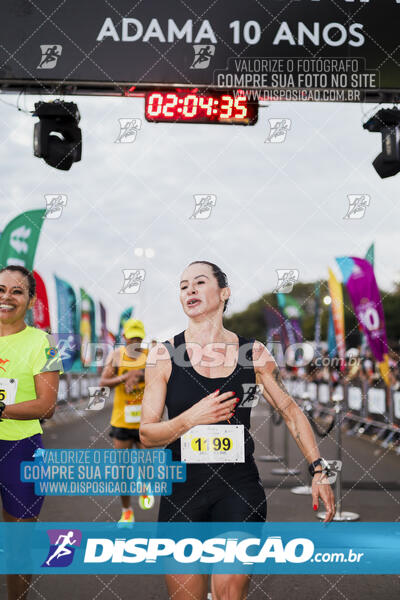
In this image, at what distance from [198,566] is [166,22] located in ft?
13.7

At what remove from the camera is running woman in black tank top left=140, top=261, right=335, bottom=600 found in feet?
11.7

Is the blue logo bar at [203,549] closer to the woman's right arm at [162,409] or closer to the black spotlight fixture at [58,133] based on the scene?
the woman's right arm at [162,409]

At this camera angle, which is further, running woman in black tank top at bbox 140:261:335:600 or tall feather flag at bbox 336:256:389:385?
tall feather flag at bbox 336:256:389:385

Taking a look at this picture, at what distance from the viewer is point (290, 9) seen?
5.40 metres

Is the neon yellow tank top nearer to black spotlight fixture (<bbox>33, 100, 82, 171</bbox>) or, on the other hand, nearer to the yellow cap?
the yellow cap

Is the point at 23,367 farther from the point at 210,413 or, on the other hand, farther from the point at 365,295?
the point at 365,295

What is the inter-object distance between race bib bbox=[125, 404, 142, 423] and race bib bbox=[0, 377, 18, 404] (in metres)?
2.44

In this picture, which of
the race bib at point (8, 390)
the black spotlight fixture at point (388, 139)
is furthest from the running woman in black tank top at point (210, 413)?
the black spotlight fixture at point (388, 139)

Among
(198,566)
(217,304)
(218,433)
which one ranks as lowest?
(198,566)

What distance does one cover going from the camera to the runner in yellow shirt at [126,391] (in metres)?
6.54

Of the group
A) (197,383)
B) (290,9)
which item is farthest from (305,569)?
(290,9)

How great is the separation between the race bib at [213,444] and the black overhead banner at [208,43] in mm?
2948

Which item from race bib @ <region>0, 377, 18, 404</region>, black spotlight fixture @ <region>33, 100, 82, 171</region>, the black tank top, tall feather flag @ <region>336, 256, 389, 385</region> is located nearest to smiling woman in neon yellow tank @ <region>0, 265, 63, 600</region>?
race bib @ <region>0, 377, 18, 404</region>

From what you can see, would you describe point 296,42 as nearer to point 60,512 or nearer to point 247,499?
point 247,499
